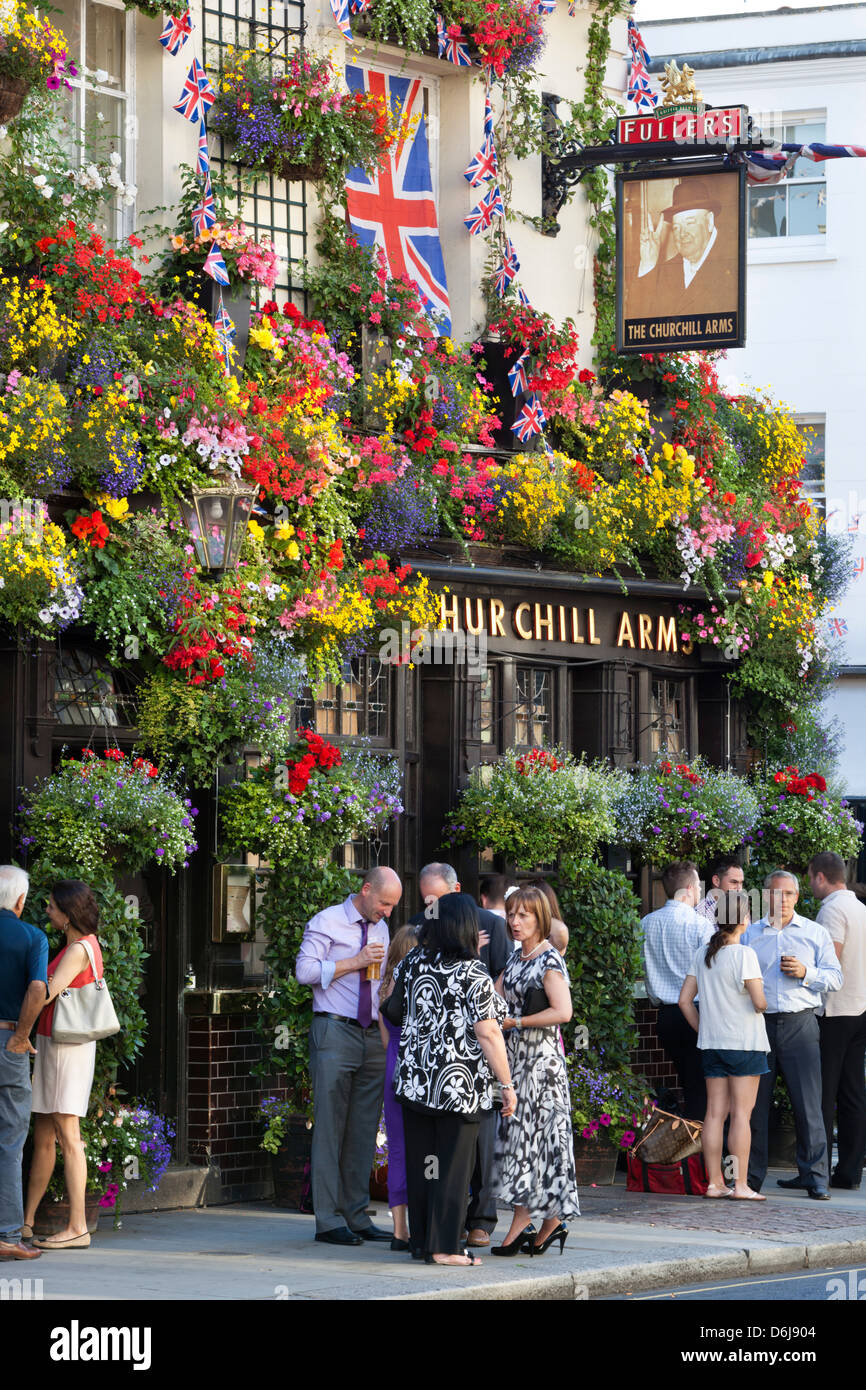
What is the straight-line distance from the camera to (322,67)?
569 inches

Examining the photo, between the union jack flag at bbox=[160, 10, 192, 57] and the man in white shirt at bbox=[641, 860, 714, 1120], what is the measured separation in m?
6.37

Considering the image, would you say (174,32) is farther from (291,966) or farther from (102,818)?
(291,966)

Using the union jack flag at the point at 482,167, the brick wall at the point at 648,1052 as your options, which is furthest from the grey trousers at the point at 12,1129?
the union jack flag at the point at 482,167

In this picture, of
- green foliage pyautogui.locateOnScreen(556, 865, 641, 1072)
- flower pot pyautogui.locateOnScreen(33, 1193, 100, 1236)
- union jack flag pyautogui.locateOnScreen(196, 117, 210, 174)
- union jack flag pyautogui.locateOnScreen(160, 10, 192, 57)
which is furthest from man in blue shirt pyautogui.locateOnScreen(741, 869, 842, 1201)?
union jack flag pyautogui.locateOnScreen(160, 10, 192, 57)

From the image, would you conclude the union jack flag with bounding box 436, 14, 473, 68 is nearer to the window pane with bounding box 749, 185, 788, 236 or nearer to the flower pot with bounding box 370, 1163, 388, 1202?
the flower pot with bounding box 370, 1163, 388, 1202

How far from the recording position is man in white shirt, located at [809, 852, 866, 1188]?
47.6 ft

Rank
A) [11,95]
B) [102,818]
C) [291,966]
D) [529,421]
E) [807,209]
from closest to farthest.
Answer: [102,818], [11,95], [291,966], [529,421], [807,209]

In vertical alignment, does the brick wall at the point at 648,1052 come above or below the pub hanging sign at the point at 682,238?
below

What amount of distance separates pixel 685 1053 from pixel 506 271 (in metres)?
6.06

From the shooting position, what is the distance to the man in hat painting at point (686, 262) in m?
15.1

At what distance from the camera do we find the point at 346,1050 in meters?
11.6

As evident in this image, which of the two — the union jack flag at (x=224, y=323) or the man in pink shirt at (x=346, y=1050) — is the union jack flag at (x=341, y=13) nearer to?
the union jack flag at (x=224, y=323)

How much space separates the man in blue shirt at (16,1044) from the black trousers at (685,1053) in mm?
4990

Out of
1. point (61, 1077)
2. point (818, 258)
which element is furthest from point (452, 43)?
point (818, 258)
